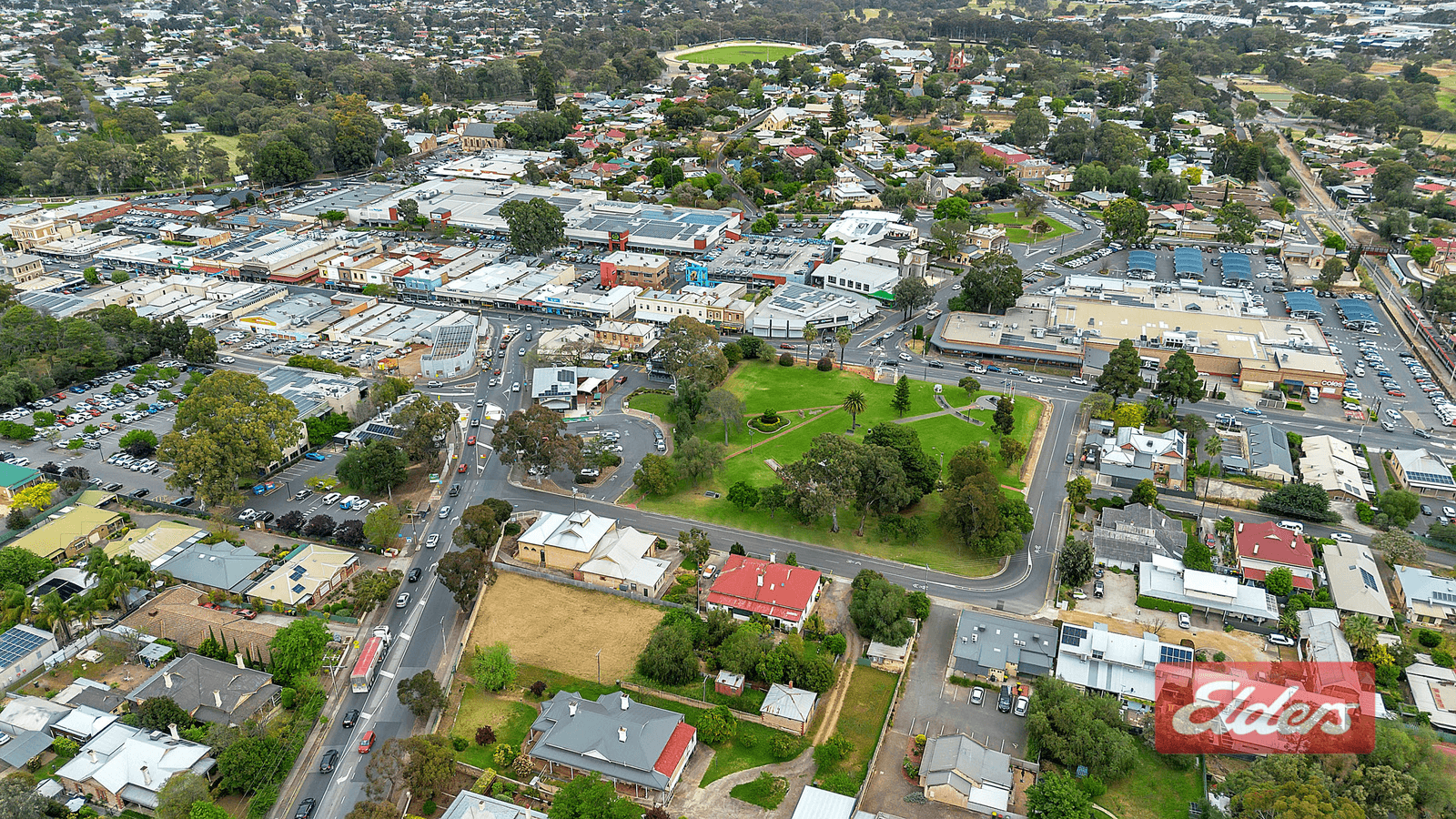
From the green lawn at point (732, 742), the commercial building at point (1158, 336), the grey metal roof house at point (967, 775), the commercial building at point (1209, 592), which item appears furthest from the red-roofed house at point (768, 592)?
the commercial building at point (1158, 336)

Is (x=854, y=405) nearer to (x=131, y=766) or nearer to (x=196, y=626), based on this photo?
(x=196, y=626)

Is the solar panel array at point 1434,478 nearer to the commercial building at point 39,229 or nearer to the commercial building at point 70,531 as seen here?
the commercial building at point 70,531

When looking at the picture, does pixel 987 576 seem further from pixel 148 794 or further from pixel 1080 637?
pixel 148 794

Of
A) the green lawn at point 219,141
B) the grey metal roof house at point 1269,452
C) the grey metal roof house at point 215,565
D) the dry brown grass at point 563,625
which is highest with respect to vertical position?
the green lawn at point 219,141

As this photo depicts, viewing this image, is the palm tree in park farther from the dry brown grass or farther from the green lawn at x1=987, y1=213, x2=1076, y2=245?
the green lawn at x1=987, y1=213, x2=1076, y2=245

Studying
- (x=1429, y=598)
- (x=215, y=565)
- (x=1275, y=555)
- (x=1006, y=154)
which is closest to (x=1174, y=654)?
(x=1275, y=555)

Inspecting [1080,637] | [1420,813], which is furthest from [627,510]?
[1420,813]
